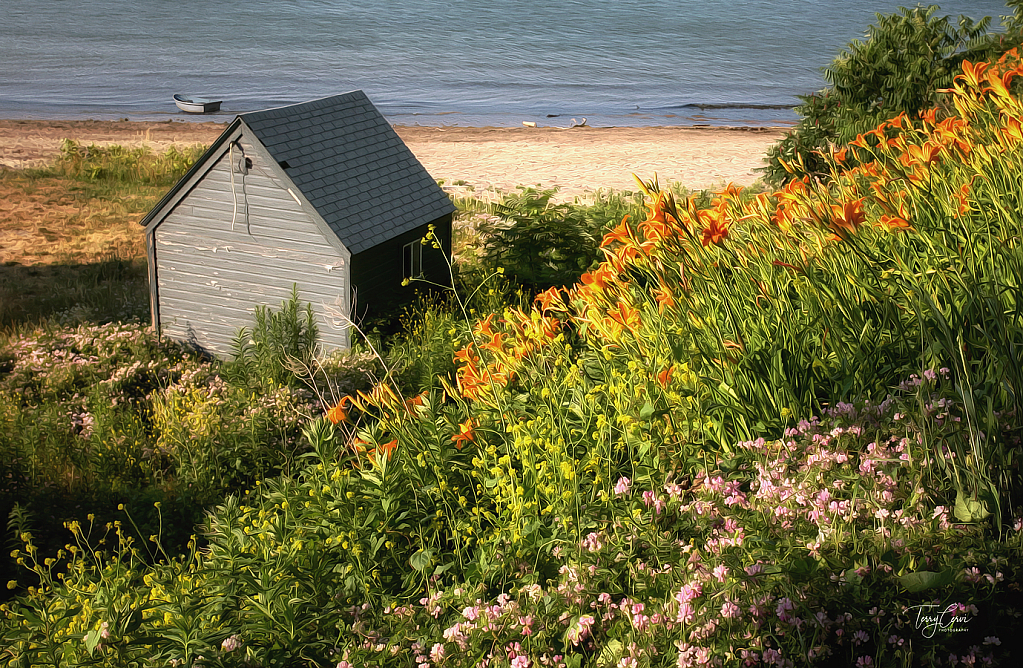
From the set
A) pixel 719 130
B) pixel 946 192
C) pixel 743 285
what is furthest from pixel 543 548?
pixel 719 130

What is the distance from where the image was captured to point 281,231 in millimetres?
10188

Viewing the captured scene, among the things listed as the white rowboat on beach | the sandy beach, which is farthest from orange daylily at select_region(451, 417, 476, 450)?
the white rowboat on beach

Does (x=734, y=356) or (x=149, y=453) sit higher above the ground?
(x=734, y=356)

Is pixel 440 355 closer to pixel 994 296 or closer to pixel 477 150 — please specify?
pixel 994 296

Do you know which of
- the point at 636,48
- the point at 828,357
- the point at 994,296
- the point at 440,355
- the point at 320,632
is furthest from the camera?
the point at 636,48

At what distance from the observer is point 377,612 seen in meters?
3.42

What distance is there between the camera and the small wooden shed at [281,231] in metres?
10.0

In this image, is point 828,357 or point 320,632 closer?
point 320,632

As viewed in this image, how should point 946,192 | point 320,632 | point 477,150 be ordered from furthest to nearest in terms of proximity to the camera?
point 477,150
point 946,192
point 320,632

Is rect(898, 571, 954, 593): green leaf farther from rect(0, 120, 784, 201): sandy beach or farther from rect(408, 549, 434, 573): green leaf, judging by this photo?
rect(0, 120, 784, 201): sandy beach

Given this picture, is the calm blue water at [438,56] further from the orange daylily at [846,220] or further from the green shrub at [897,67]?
the orange daylily at [846,220]

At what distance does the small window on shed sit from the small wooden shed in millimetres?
15

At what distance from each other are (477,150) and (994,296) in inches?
1025

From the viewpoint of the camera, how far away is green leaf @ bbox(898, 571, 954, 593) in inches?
91.6
